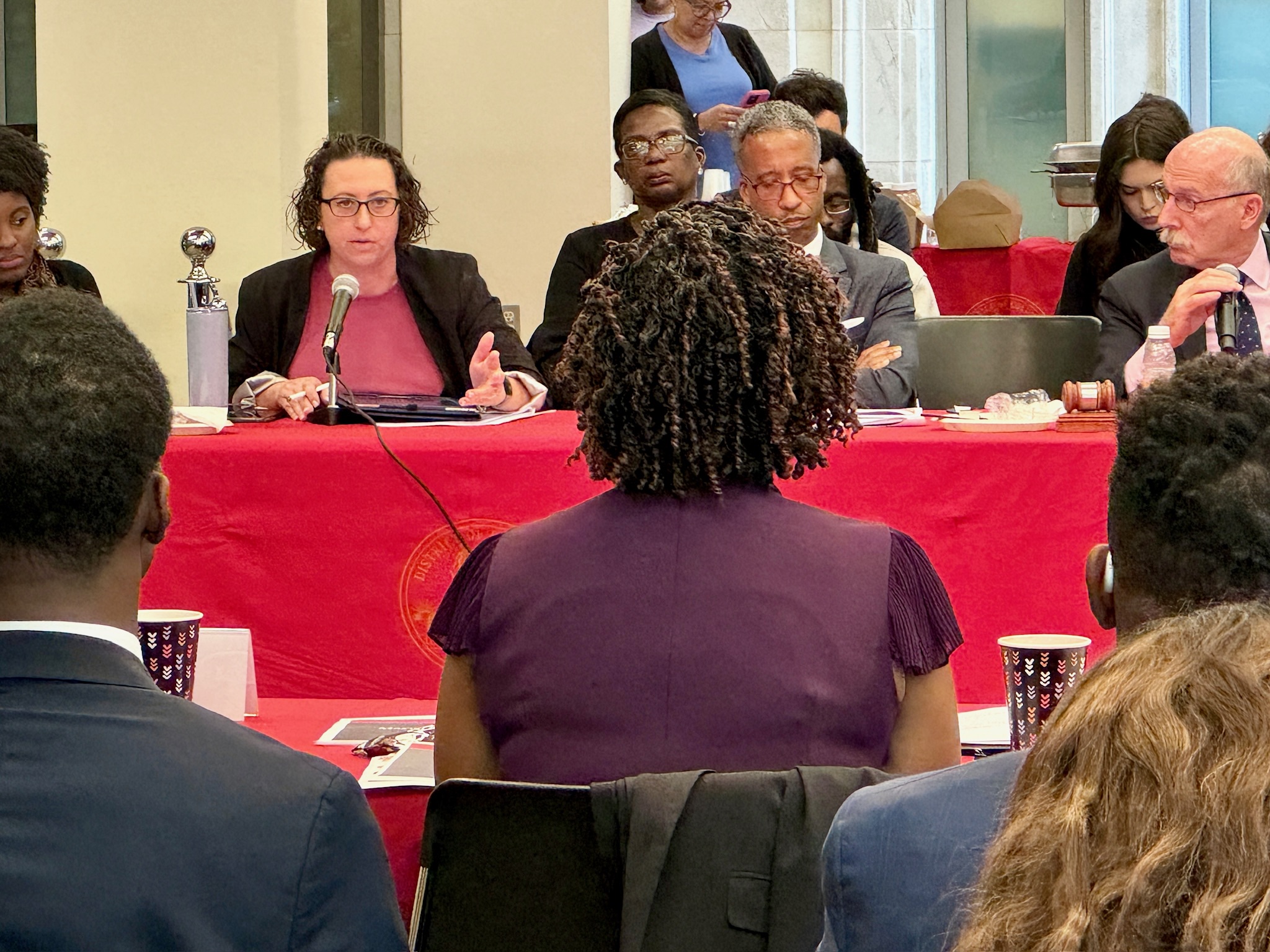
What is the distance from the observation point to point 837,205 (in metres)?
5.02

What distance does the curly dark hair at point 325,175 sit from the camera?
12.3ft

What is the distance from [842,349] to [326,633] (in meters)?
1.24

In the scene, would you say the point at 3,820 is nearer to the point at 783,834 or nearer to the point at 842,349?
the point at 783,834

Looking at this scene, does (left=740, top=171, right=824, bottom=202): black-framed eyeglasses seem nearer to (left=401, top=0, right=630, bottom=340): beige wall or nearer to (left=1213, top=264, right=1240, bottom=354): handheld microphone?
(left=1213, top=264, right=1240, bottom=354): handheld microphone

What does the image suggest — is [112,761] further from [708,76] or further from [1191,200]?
[708,76]

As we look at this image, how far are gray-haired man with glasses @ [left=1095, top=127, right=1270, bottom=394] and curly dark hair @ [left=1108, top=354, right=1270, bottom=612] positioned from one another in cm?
240

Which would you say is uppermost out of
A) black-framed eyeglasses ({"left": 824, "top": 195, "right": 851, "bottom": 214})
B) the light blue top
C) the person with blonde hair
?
the light blue top

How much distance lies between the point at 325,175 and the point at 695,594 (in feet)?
7.93

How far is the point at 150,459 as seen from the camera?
1.21m

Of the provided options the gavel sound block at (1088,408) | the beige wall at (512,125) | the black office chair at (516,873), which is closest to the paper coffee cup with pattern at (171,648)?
the black office chair at (516,873)

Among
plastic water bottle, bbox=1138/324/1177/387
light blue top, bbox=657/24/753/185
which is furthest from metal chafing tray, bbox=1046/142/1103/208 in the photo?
plastic water bottle, bbox=1138/324/1177/387

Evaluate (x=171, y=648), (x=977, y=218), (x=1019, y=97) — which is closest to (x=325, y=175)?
(x=171, y=648)

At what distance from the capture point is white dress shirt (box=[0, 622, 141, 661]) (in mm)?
1109

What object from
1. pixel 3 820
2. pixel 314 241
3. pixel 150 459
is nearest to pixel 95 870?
pixel 3 820
